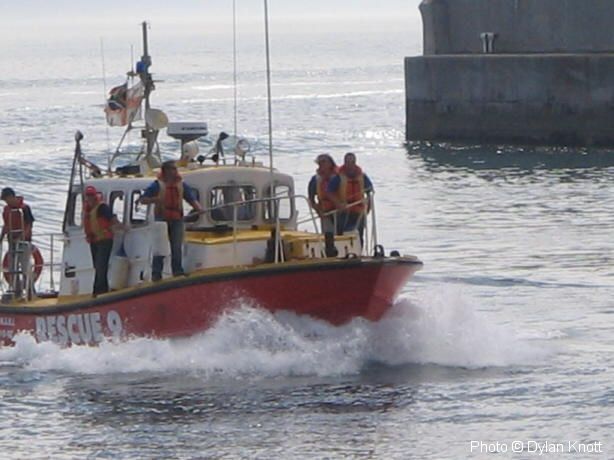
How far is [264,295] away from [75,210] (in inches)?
110

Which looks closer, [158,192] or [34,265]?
[158,192]

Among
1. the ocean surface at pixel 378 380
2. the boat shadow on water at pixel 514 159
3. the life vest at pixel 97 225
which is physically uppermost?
the life vest at pixel 97 225

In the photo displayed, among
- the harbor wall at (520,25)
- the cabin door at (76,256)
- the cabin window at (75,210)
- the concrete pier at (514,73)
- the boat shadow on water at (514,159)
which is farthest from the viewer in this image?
the harbor wall at (520,25)

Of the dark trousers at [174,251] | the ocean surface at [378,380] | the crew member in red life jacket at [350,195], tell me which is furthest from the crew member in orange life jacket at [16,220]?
the crew member in red life jacket at [350,195]

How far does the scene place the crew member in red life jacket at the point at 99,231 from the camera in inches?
636

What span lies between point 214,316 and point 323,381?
3.50 feet

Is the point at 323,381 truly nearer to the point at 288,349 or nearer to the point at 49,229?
the point at 288,349

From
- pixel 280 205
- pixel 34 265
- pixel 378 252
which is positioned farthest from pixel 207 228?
pixel 34 265

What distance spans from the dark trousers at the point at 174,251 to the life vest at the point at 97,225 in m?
0.61

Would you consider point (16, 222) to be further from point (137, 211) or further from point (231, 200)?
point (231, 200)

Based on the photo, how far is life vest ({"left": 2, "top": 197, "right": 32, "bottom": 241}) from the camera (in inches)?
695

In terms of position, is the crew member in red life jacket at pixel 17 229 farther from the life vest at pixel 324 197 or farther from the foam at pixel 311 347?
the life vest at pixel 324 197

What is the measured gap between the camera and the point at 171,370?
15805mm

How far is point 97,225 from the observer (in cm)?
1616
